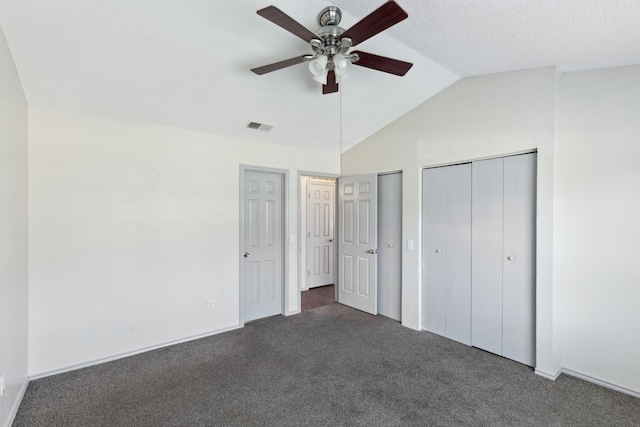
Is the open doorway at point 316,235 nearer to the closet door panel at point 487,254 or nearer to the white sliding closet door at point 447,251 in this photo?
the white sliding closet door at point 447,251

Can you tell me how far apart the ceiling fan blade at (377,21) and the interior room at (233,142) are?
0.03 m

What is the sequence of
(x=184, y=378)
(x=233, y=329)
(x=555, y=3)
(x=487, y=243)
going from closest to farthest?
(x=555, y=3)
(x=184, y=378)
(x=487, y=243)
(x=233, y=329)

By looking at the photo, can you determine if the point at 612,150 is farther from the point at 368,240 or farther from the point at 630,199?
the point at 368,240

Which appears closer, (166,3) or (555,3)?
(555,3)

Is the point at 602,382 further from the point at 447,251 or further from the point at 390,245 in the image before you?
the point at 390,245

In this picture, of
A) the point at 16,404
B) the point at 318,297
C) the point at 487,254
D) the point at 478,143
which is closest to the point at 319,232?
the point at 318,297

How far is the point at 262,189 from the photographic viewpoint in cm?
404

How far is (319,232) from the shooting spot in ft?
18.6

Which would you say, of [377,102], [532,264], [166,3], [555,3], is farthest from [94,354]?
[555,3]

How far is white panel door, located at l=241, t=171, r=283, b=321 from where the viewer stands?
3904 mm

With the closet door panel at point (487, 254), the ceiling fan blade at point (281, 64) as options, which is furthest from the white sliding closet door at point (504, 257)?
the ceiling fan blade at point (281, 64)

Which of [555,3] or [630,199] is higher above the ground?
[555,3]

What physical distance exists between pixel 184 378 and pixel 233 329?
42.0 inches

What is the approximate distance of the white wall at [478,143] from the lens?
2611mm
